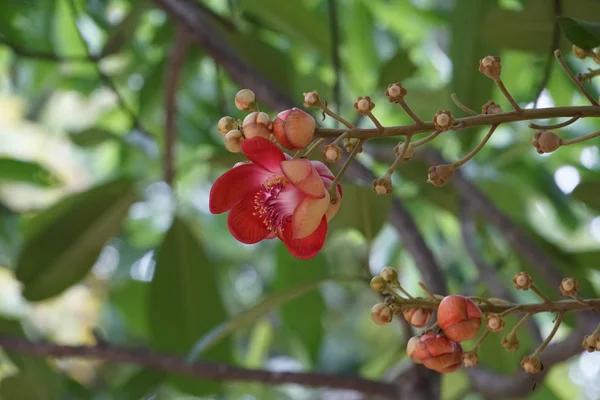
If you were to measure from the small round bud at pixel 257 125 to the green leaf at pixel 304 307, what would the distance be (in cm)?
79

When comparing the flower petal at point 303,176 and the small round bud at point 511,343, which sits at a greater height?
the flower petal at point 303,176

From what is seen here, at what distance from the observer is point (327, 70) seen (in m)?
1.56

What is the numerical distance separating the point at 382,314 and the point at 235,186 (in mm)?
138

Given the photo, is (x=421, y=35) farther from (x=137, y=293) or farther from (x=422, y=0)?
(x=137, y=293)

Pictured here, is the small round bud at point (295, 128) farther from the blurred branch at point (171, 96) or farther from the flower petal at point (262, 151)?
the blurred branch at point (171, 96)

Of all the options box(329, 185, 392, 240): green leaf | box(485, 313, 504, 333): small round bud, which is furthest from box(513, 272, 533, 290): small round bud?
box(329, 185, 392, 240): green leaf

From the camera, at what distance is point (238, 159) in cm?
82

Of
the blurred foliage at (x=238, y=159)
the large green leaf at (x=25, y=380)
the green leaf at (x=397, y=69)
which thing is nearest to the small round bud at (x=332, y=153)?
the blurred foliage at (x=238, y=159)

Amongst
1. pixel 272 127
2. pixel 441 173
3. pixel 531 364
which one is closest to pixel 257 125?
pixel 272 127

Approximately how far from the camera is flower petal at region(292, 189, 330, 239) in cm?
43

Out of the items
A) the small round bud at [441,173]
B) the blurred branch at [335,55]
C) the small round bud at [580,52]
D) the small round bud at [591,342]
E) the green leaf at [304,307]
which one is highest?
the small round bud at [580,52]

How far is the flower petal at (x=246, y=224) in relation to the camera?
1.63ft

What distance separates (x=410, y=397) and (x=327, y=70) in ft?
2.91

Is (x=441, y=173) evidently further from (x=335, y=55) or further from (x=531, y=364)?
(x=335, y=55)
